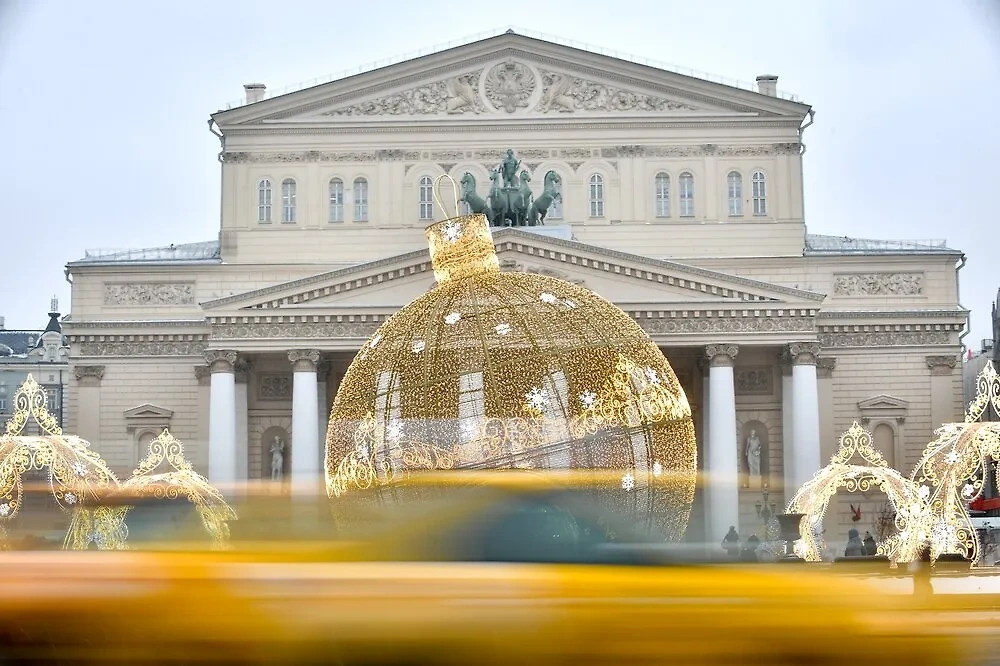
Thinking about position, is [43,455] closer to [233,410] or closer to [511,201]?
[233,410]

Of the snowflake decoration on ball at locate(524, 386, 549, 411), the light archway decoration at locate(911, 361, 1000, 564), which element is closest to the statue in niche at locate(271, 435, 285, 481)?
the light archway decoration at locate(911, 361, 1000, 564)

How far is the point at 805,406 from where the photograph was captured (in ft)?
142

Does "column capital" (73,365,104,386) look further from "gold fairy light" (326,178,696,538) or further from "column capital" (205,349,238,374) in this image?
"gold fairy light" (326,178,696,538)

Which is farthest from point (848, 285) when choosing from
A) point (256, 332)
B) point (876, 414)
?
point (256, 332)

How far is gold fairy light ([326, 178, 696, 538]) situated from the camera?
1412cm

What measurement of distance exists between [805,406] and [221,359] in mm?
16052

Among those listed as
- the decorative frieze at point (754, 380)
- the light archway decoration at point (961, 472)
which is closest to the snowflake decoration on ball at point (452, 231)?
the light archway decoration at point (961, 472)

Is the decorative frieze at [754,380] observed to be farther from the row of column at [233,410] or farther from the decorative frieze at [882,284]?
the row of column at [233,410]

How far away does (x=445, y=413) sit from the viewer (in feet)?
47.7

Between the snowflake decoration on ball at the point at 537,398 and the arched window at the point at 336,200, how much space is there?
35132 millimetres

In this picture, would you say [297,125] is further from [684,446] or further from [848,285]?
[684,446]

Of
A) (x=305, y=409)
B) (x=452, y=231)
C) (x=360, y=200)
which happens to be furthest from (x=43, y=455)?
(x=360, y=200)

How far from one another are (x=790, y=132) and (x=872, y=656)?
137 ft

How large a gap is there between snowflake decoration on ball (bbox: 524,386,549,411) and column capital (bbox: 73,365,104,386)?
34547 millimetres
